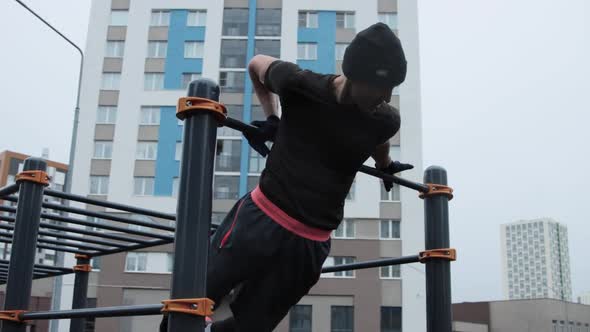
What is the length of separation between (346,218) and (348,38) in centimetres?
926

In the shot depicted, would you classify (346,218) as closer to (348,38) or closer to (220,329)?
(348,38)

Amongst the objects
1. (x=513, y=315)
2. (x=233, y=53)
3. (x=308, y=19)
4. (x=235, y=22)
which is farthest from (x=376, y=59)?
(x=513, y=315)

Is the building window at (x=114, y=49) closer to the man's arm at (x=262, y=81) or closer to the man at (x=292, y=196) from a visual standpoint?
the man's arm at (x=262, y=81)

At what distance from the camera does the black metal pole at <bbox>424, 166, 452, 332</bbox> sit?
2865 mm

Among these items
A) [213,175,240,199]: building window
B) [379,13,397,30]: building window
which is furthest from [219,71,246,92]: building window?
[379,13,397,30]: building window

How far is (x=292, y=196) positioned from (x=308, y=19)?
3385 cm

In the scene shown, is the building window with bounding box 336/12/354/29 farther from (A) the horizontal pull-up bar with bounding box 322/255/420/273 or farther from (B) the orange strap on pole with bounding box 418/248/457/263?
(B) the orange strap on pole with bounding box 418/248/457/263

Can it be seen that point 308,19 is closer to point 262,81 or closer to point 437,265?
point 437,265

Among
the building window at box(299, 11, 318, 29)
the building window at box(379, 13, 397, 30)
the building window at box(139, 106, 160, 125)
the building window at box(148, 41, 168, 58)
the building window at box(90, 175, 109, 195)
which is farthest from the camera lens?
the building window at box(299, 11, 318, 29)

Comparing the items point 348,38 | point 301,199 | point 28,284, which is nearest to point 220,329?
point 301,199

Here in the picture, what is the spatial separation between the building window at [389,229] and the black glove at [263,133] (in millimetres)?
30842

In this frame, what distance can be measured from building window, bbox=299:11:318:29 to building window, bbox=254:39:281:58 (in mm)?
1639

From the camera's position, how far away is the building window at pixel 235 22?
3478cm

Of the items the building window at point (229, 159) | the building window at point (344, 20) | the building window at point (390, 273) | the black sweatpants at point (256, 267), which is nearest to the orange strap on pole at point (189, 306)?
the black sweatpants at point (256, 267)
